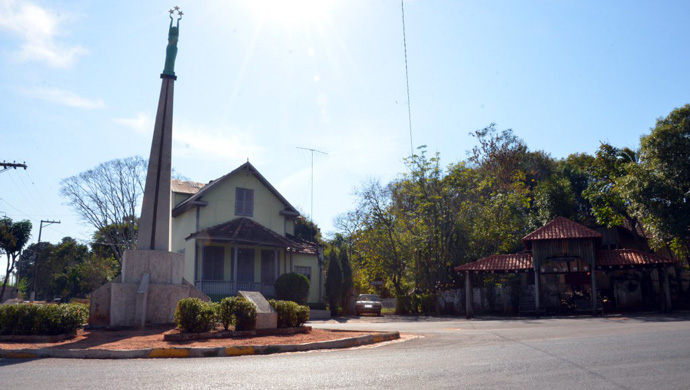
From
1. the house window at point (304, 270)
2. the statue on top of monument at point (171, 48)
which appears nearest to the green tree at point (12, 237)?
the house window at point (304, 270)

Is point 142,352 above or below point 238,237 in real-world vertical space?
below

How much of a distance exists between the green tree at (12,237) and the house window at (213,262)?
2526 centimetres

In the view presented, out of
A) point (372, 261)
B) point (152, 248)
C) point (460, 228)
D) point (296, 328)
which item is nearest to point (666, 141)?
point (460, 228)

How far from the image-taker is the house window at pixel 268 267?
31.3 m

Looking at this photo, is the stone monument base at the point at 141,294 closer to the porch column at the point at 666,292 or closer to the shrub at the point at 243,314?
the shrub at the point at 243,314

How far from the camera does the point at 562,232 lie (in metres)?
25.8

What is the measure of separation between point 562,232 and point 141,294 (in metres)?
19.5

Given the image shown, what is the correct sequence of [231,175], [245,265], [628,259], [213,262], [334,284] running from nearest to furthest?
[628,259], [213,262], [245,265], [231,175], [334,284]

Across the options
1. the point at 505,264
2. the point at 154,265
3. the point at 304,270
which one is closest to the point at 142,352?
the point at 154,265

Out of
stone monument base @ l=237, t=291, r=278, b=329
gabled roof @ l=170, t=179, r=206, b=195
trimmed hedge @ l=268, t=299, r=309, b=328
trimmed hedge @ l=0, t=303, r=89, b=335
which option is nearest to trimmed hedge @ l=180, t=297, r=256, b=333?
stone monument base @ l=237, t=291, r=278, b=329

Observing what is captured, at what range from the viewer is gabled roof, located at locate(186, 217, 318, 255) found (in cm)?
2825

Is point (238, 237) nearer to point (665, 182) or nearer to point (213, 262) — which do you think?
point (213, 262)

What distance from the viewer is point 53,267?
62906 millimetres

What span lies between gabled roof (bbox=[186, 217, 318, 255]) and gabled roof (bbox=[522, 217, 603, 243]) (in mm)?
13108
